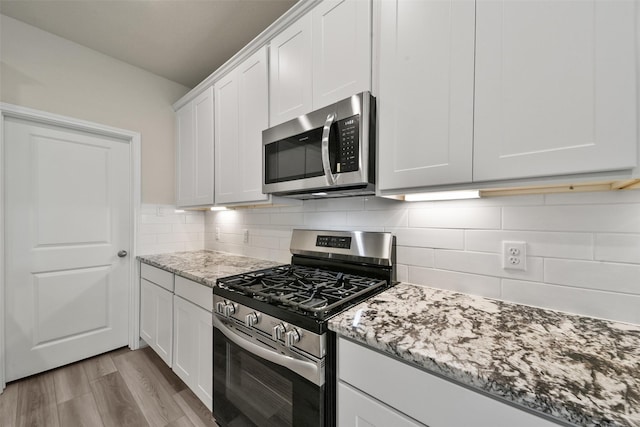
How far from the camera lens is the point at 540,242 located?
1.03 metres

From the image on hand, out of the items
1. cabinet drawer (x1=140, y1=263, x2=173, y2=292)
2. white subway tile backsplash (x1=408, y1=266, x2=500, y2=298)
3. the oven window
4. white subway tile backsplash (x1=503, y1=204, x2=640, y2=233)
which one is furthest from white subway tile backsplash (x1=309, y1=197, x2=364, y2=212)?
cabinet drawer (x1=140, y1=263, x2=173, y2=292)

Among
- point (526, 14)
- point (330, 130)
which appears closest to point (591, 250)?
point (526, 14)

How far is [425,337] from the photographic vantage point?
0.78 metres

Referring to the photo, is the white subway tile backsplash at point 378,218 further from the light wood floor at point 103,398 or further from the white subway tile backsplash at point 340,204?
the light wood floor at point 103,398

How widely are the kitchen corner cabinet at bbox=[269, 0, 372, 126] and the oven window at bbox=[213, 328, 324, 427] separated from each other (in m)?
1.28

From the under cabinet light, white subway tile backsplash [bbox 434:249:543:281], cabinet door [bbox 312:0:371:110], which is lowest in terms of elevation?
white subway tile backsplash [bbox 434:249:543:281]

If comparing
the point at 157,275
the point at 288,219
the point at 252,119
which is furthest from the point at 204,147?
the point at 157,275

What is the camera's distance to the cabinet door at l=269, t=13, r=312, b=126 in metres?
1.42

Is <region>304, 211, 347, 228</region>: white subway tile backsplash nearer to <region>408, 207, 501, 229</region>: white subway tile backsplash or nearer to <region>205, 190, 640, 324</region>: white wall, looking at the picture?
<region>205, 190, 640, 324</region>: white wall

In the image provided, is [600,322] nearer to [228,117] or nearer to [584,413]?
[584,413]

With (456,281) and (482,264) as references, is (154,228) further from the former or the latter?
(482,264)

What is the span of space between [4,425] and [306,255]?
2095 millimetres

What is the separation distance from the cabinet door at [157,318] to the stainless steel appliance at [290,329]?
0.77 meters

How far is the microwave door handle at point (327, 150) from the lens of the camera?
3.95 ft
